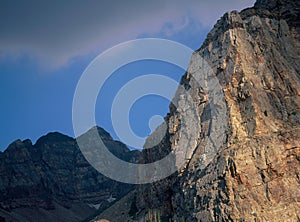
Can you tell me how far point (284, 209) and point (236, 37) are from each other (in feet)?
82.0

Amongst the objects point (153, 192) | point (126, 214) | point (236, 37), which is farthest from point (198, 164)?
point (126, 214)

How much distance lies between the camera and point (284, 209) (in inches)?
2090

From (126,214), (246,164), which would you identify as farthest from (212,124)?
(126,214)

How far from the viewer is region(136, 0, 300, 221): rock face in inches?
2164

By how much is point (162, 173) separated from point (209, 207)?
90.1 feet

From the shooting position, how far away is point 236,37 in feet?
222

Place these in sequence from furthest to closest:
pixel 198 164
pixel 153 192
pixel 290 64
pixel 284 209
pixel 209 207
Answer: pixel 153 192, pixel 290 64, pixel 198 164, pixel 209 207, pixel 284 209

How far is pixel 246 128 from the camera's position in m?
60.2

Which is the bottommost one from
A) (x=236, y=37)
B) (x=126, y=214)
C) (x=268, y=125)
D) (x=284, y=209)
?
(x=284, y=209)

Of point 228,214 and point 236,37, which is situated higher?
point 236,37

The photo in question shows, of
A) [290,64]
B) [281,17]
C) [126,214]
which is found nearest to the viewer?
[290,64]

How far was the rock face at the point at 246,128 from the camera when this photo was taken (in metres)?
55.0

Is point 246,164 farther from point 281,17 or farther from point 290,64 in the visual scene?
point 281,17

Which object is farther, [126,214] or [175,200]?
[126,214]
